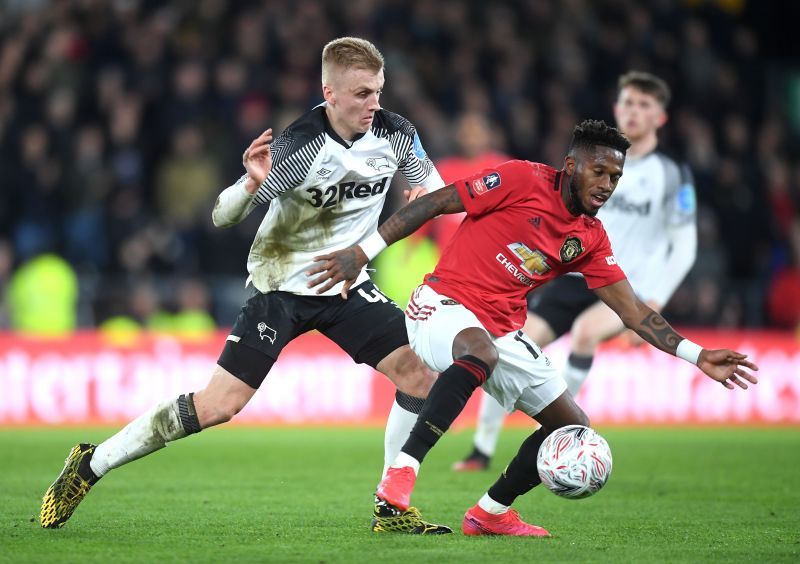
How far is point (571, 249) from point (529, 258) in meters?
0.20

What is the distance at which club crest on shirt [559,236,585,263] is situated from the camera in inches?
229

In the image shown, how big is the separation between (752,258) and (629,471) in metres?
8.11

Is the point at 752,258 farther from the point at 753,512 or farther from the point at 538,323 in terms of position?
the point at 753,512

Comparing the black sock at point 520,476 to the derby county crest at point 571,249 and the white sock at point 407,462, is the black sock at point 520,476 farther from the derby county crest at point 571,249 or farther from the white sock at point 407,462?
the derby county crest at point 571,249

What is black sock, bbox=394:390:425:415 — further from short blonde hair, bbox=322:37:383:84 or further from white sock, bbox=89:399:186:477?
short blonde hair, bbox=322:37:383:84

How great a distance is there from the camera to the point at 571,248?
584 cm

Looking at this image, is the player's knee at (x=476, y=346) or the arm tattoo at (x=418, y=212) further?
the arm tattoo at (x=418, y=212)

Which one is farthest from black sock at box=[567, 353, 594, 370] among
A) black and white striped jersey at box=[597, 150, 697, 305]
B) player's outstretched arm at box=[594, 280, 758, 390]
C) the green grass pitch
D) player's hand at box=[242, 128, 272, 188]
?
player's hand at box=[242, 128, 272, 188]

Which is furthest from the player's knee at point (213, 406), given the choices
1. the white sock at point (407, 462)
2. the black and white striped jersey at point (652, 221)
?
the black and white striped jersey at point (652, 221)

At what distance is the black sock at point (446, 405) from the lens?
17.5 ft

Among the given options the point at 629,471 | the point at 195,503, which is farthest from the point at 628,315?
the point at 629,471

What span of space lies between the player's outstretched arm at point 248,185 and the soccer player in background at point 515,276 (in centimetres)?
48

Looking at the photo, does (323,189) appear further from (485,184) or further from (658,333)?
(658,333)

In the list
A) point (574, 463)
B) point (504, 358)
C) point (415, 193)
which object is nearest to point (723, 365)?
point (574, 463)
